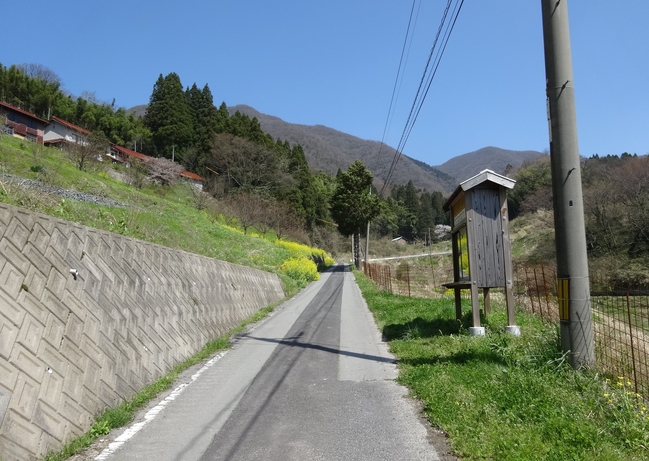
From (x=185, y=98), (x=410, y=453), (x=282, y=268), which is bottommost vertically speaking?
(x=410, y=453)

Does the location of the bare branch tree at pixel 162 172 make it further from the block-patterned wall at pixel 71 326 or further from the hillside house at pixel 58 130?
the block-patterned wall at pixel 71 326

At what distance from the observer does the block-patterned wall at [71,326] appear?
12.3 ft

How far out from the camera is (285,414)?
5047 millimetres

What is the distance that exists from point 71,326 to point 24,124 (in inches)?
1928

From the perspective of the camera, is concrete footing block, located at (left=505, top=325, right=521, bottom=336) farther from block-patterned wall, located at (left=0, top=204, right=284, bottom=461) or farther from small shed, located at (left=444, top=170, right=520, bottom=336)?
block-patterned wall, located at (left=0, top=204, right=284, bottom=461)

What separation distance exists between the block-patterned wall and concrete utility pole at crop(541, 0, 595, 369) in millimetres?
4987

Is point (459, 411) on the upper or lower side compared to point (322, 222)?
lower

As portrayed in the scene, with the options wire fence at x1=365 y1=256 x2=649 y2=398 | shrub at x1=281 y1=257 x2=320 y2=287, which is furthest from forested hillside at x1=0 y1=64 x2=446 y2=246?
wire fence at x1=365 y1=256 x2=649 y2=398

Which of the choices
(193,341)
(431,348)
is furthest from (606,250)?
(193,341)

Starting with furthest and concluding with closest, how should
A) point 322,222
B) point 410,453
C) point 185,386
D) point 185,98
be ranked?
point 322,222
point 185,98
point 185,386
point 410,453

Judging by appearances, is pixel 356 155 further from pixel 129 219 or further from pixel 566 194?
pixel 566 194

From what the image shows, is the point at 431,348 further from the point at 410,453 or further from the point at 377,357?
the point at 410,453

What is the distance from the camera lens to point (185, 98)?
203 feet

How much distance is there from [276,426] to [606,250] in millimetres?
34402
